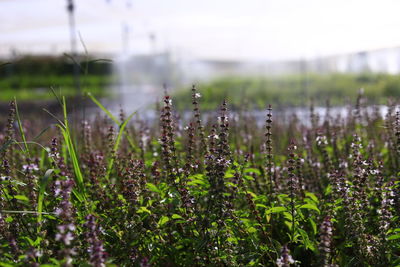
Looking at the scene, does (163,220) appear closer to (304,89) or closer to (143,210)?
(143,210)

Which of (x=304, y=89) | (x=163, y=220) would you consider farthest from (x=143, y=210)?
(x=304, y=89)

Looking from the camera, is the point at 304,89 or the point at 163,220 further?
the point at 304,89

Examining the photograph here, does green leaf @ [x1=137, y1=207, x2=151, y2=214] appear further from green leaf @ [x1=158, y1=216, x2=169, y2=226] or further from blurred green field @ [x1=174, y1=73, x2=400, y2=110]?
blurred green field @ [x1=174, y1=73, x2=400, y2=110]

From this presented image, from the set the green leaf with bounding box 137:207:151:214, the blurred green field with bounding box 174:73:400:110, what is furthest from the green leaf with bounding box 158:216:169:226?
the blurred green field with bounding box 174:73:400:110

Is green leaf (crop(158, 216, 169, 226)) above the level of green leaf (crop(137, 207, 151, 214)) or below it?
below

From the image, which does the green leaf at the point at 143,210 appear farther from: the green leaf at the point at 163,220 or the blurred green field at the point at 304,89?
the blurred green field at the point at 304,89

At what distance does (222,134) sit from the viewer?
113 inches

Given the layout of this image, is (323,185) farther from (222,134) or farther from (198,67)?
(198,67)

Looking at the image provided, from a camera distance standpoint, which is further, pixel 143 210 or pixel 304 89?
pixel 304 89

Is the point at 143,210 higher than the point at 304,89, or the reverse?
the point at 143,210

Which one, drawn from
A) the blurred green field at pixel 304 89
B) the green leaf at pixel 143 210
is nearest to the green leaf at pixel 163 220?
the green leaf at pixel 143 210

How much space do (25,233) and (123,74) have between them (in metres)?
44.3

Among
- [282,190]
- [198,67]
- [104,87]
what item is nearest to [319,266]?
[282,190]

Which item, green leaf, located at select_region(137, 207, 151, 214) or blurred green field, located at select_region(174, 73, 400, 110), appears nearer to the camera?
green leaf, located at select_region(137, 207, 151, 214)
